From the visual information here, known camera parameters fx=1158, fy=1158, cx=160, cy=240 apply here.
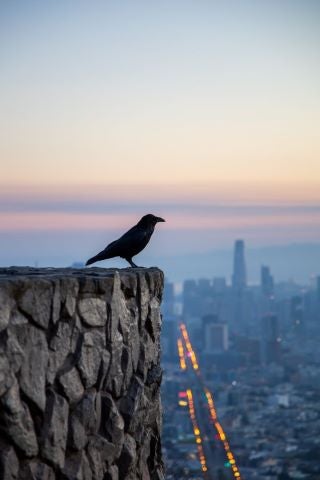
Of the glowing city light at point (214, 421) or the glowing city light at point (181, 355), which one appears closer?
the glowing city light at point (214, 421)

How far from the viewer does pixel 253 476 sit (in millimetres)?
30516

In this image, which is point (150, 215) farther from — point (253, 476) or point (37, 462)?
point (253, 476)

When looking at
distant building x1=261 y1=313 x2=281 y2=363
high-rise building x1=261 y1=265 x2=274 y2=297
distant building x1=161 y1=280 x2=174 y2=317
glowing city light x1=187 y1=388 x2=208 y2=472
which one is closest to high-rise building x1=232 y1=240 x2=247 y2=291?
high-rise building x1=261 y1=265 x2=274 y2=297

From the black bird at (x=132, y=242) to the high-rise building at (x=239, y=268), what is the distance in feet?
296

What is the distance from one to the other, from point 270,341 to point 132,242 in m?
61.5

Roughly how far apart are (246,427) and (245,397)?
343 inches

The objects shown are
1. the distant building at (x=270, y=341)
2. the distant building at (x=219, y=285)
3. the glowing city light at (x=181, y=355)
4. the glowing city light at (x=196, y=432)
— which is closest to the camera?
the glowing city light at (x=196, y=432)

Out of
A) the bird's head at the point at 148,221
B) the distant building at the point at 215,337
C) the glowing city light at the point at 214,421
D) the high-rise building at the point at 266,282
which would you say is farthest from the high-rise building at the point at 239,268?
the bird's head at the point at 148,221

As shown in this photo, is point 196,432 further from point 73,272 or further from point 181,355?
point 73,272

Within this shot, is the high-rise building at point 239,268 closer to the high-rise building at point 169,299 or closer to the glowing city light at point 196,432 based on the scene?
the high-rise building at point 169,299

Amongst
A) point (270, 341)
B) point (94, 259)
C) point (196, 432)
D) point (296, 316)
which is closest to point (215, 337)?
point (270, 341)

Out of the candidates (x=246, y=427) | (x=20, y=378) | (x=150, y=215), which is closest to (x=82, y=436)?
(x=20, y=378)

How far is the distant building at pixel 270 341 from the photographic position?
6562 cm

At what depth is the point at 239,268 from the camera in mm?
101750
